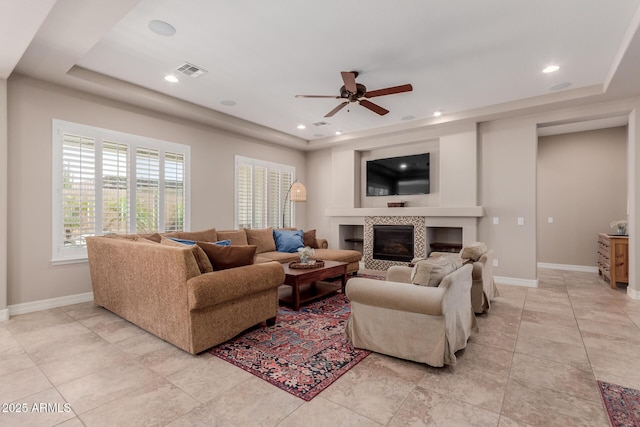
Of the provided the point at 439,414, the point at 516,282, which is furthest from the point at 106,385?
the point at 516,282

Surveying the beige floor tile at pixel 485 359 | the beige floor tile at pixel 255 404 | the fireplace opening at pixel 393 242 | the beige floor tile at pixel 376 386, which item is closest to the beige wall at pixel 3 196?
the beige floor tile at pixel 255 404

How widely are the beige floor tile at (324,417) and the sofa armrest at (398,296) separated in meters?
0.84

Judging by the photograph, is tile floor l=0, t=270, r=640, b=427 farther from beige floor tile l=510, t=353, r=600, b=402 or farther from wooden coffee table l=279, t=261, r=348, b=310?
wooden coffee table l=279, t=261, r=348, b=310

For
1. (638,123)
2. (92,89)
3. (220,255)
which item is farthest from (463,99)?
(92,89)

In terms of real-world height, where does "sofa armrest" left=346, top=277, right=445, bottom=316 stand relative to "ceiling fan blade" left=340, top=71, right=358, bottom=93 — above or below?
below

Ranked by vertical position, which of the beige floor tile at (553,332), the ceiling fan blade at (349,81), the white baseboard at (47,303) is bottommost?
the beige floor tile at (553,332)

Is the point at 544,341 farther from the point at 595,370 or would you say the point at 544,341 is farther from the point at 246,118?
the point at 246,118

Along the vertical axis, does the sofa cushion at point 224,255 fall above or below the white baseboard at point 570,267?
above

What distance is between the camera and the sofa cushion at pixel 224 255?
112 inches

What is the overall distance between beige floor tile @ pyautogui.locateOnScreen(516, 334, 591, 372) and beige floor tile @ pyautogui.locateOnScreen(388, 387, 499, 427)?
3.64ft

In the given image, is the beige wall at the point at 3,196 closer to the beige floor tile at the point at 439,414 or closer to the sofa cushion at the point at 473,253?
the beige floor tile at the point at 439,414

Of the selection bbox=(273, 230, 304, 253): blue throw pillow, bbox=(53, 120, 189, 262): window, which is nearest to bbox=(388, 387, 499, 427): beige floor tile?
bbox=(273, 230, 304, 253): blue throw pillow

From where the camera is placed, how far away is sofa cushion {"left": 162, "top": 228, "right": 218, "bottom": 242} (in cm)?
448

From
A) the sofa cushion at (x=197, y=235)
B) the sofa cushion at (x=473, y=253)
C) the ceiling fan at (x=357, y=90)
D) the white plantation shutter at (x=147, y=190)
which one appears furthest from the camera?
the white plantation shutter at (x=147, y=190)
